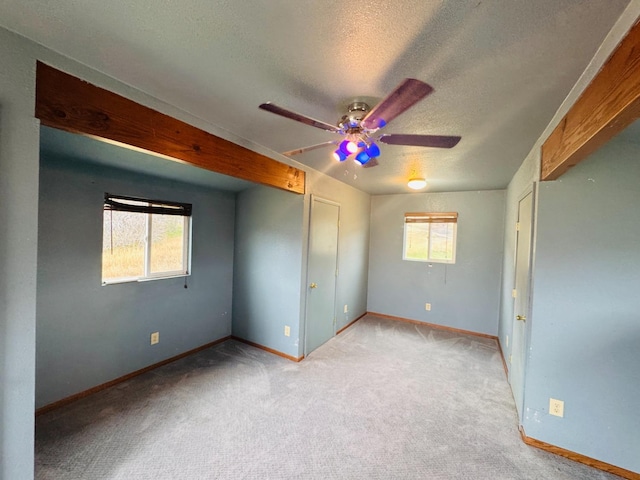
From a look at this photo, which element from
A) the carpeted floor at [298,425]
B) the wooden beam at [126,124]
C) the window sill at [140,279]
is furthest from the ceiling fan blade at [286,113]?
the window sill at [140,279]

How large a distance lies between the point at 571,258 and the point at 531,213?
416mm

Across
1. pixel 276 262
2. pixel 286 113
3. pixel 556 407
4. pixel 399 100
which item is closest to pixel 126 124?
pixel 286 113

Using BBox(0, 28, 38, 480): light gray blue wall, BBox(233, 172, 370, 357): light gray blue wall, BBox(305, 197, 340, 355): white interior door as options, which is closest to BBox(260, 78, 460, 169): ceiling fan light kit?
BBox(0, 28, 38, 480): light gray blue wall

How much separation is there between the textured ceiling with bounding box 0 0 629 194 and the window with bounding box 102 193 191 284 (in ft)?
4.72

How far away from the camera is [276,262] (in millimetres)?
3291

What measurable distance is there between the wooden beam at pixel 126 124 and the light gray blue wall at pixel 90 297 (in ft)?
3.93

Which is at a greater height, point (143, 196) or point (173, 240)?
point (143, 196)

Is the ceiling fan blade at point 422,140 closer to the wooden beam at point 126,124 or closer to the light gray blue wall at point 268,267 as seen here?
the wooden beam at point 126,124

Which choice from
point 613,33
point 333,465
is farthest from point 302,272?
point 613,33

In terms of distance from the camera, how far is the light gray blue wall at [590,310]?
5.66 ft

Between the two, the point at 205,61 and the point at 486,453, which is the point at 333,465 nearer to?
the point at 486,453

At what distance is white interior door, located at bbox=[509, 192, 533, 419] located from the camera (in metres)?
2.15

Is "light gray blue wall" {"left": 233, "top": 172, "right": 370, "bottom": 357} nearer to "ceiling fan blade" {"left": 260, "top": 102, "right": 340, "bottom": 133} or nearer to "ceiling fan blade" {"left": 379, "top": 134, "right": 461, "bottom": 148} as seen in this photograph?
"ceiling fan blade" {"left": 379, "top": 134, "right": 461, "bottom": 148}

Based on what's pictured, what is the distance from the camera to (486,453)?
1.87 meters
